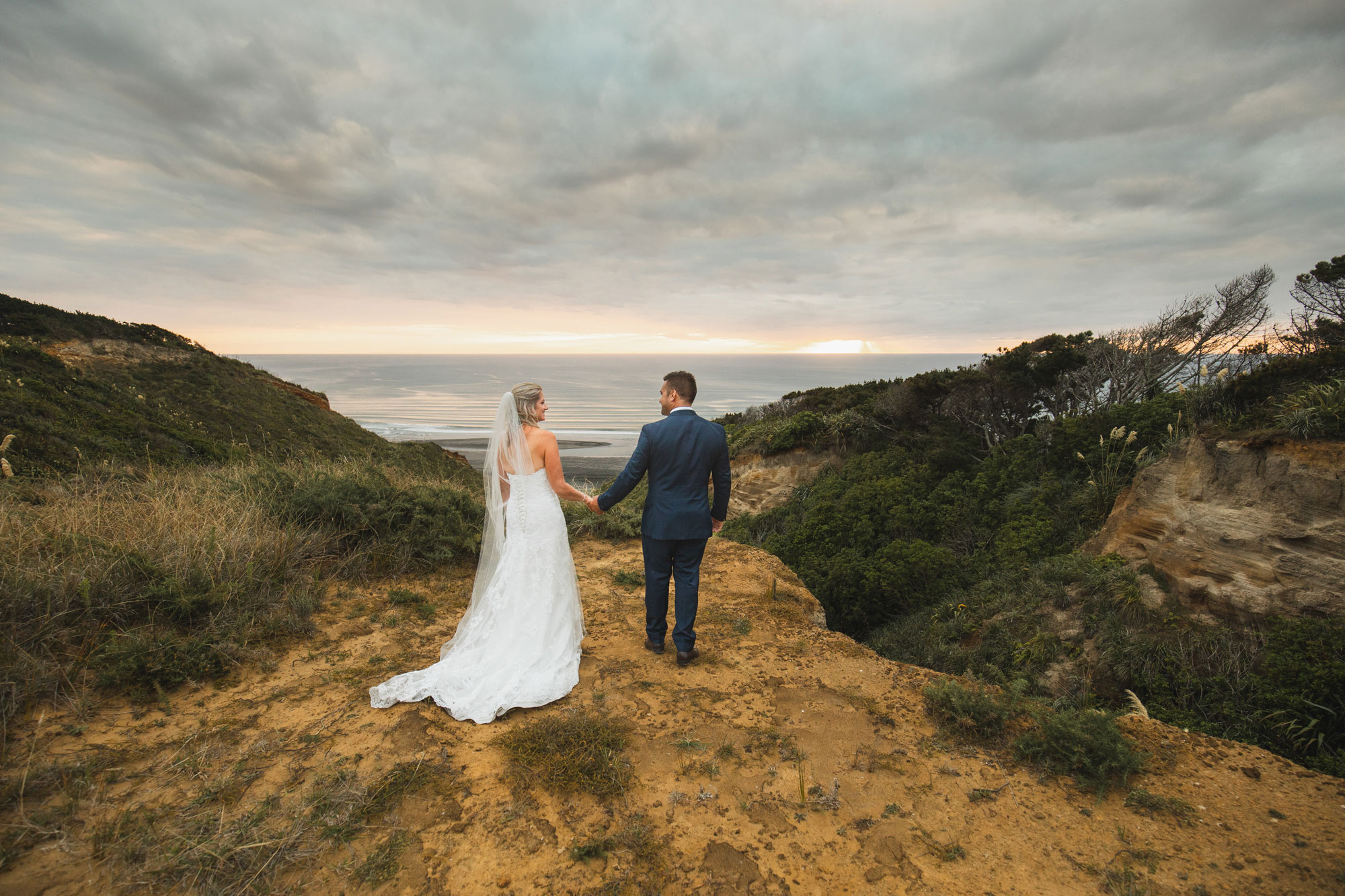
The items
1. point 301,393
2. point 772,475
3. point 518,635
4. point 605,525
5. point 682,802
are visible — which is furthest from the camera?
point 301,393

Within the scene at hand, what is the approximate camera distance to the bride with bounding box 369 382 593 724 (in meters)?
3.92

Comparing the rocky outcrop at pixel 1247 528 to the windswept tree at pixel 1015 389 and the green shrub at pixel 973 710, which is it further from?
the windswept tree at pixel 1015 389

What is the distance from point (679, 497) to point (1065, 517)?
661 centimetres

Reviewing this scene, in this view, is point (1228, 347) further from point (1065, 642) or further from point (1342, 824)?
point (1342, 824)

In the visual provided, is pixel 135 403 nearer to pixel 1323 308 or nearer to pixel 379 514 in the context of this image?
pixel 379 514

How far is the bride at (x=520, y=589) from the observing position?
3922 mm

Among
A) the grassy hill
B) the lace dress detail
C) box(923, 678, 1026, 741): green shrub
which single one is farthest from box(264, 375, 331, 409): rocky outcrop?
box(923, 678, 1026, 741): green shrub

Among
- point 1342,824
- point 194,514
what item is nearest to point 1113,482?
point 1342,824

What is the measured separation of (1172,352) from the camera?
10484 millimetres

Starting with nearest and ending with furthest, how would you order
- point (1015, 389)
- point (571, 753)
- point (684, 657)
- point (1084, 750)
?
point (1084, 750), point (571, 753), point (684, 657), point (1015, 389)

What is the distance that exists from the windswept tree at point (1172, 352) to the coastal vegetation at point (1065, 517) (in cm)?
4

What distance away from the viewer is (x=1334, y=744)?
3.75 m

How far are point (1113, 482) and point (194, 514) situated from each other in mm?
10985

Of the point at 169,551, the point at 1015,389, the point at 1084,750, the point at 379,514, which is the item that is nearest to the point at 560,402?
the point at 1015,389
